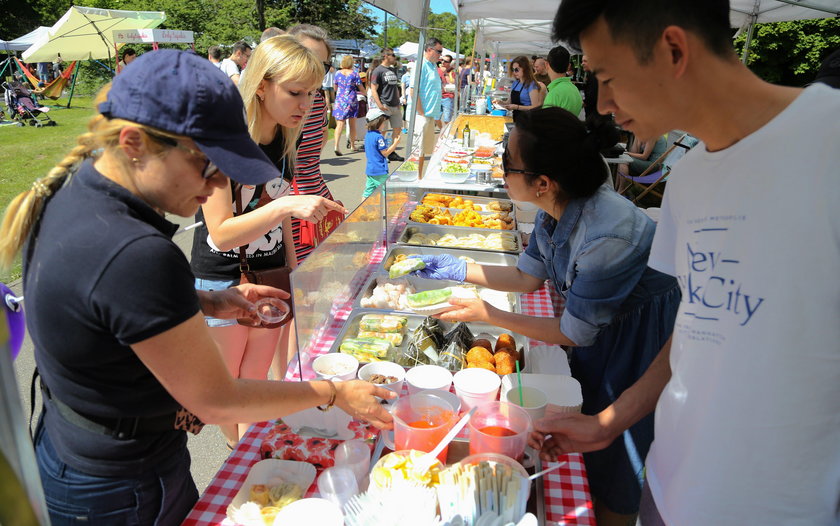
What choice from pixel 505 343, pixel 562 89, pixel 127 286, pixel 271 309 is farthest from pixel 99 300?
pixel 562 89

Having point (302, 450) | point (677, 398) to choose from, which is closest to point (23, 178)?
point (302, 450)

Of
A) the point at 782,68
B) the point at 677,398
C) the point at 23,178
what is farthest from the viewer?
the point at 782,68

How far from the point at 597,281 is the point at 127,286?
1385 mm

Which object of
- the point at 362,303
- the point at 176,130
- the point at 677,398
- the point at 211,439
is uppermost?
the point at 176,130

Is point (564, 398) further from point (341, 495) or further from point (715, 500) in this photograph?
point (341, 495)

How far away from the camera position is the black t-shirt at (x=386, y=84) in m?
10.1

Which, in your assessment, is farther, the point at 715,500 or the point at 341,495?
the point at 341,495

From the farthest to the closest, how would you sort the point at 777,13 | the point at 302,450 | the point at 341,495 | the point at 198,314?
the point at 777,13 < the point at 302,450 < the point at 341,495 < the point at 198,314

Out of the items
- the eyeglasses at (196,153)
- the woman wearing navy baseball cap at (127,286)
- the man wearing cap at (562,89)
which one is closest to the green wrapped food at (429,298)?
the woman wearing navy baseball cap at (127,286)

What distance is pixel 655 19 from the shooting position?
3.15 feet

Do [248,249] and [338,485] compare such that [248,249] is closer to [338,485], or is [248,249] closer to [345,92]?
[338,485]

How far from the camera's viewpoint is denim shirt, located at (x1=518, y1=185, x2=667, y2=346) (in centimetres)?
170

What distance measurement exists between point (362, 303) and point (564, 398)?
1125mm

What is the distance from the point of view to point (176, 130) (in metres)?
0.96
